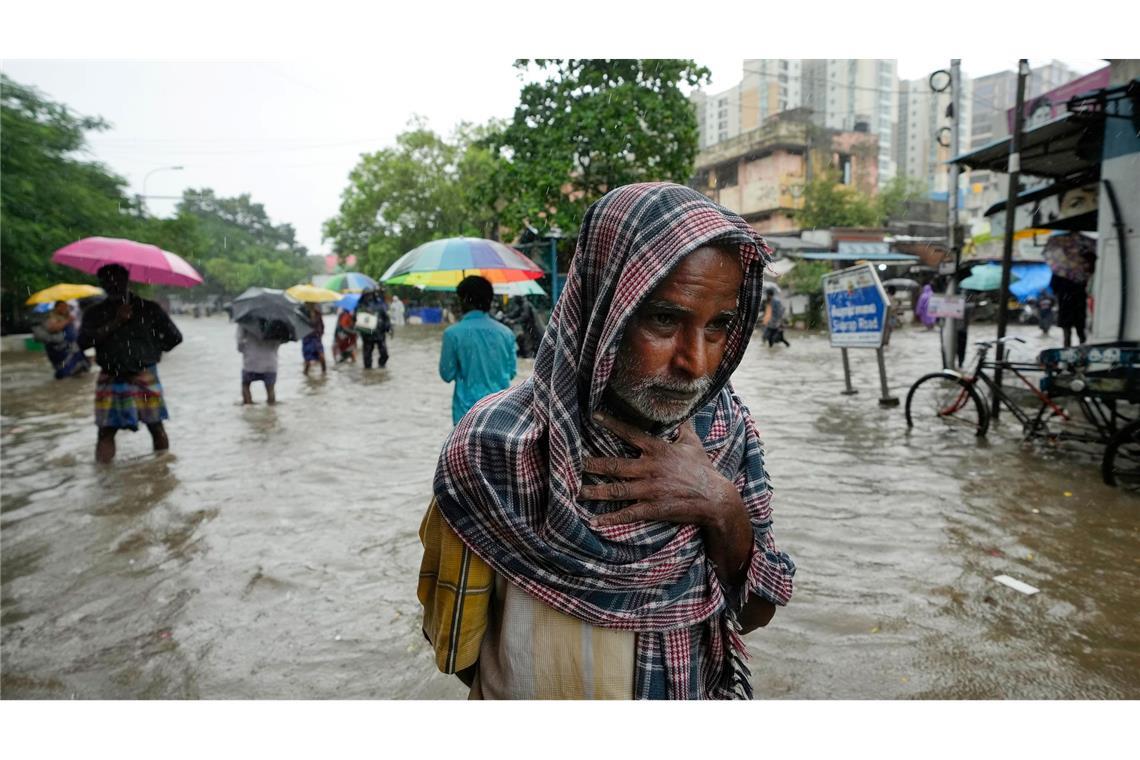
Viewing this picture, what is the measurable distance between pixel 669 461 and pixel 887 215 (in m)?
43.8

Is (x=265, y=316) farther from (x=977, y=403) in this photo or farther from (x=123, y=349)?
(x=977, y=403)

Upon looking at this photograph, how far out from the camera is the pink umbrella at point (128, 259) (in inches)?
253

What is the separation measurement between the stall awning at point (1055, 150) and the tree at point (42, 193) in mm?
13580

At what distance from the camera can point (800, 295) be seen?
25.6 m

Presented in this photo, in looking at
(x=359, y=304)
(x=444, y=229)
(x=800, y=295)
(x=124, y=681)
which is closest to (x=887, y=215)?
(x=800, y=295)

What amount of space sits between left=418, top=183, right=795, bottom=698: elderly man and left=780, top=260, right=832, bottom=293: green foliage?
24435 mm

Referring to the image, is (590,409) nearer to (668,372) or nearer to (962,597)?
(668,372)

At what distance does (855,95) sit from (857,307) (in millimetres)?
60155

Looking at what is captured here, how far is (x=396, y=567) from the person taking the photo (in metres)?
4.34

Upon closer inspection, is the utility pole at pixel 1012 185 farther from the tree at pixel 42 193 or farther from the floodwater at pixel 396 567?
the tree at pixel 42 193

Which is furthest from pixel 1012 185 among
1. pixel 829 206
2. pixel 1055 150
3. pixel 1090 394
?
pixel 829 206

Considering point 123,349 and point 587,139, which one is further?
point 587,139

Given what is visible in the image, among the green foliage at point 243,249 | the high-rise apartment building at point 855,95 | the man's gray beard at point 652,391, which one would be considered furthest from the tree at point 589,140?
the green foliage at point 243,249

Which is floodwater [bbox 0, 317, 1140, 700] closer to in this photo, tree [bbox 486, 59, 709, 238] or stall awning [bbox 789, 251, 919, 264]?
tree [bbox 486, 59, 709, 238]
